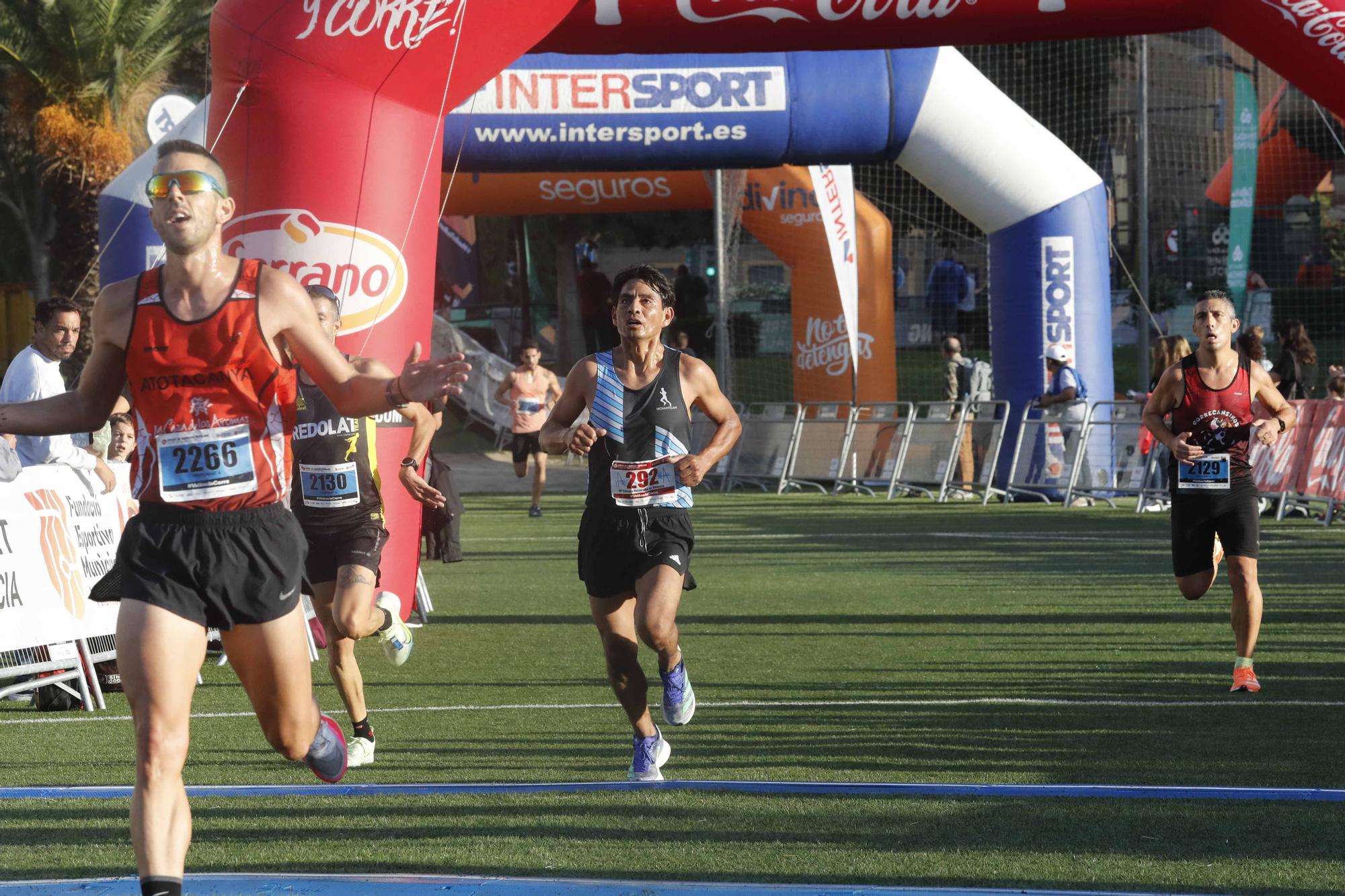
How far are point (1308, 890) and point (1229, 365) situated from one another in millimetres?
4327

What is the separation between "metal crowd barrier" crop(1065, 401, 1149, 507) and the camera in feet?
64.0

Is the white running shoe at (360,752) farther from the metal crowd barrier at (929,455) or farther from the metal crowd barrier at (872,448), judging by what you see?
the metal crowd barrier at (872,448)

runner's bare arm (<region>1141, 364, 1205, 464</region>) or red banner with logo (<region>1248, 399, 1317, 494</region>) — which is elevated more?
runner's bare arm (<region>1141, 364, 1205, 464</region>)

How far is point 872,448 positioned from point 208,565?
18855mm

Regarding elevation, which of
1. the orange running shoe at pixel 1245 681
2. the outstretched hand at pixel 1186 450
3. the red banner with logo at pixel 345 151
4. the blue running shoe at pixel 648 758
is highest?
the red banner with logo at pixel 345 151

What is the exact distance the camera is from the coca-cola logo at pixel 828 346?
24.2m

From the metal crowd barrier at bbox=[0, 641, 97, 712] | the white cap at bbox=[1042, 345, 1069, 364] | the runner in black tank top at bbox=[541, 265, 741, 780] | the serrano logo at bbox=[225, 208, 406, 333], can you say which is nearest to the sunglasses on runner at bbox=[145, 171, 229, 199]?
the runner in black tank top at bbox=[541, 265, 741, 780]

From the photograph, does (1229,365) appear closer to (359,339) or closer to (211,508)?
(359,339)

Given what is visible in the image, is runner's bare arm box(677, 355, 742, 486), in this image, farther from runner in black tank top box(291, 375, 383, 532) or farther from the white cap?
the white cap

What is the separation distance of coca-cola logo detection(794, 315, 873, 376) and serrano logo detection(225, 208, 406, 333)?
1370 centimetres

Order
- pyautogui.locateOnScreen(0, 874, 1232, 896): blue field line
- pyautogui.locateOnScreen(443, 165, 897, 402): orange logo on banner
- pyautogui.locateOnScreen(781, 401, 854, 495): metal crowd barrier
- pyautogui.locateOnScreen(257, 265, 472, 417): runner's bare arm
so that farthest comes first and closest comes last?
pyautogui.locateOnScreen(443, 165, 897, 402): orange logo on banner → pyautogui.locateOnScreen(781, 401, 854, 495): metal crowd barrier → pyautogui.locateOnScreen(0, 874, 1232, 896): blue field line → pyautogui.locateOnScreen(257, 265, 472, 417): runner's bare arm

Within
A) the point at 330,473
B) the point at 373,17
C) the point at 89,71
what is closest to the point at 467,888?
the point at 330,473

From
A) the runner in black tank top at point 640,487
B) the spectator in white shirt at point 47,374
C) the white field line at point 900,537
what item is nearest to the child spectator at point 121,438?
the spectator in white shirt at point 47,374

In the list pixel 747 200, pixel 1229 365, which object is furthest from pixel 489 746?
pixel 747 200
